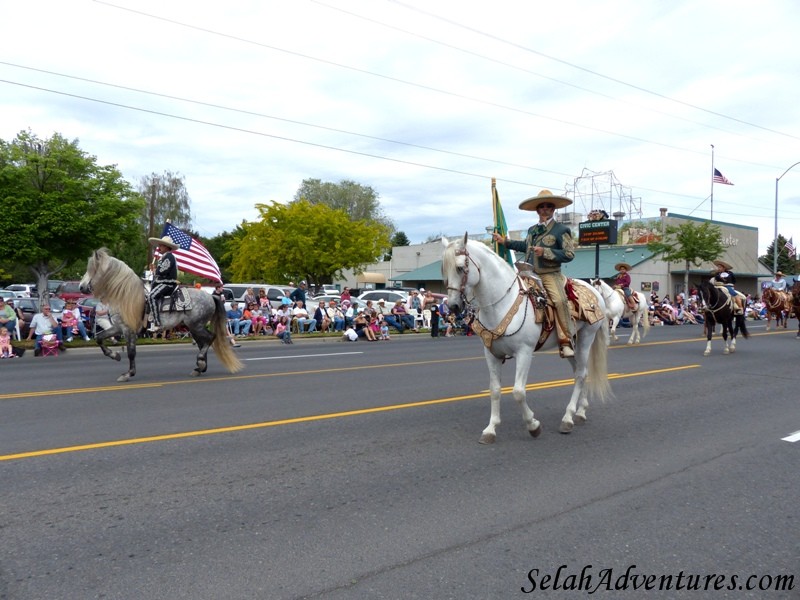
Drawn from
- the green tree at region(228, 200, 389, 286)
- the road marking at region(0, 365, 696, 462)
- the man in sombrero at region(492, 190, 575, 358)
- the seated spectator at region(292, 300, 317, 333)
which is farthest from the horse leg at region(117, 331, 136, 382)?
the green tree at region(228, 200, 389, 286)

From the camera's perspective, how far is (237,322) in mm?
21297

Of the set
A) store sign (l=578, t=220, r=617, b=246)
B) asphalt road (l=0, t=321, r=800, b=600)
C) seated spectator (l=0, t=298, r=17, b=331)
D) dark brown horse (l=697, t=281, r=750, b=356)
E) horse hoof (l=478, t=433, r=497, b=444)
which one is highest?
store sign (l=578, t=220, r=617, b=246)

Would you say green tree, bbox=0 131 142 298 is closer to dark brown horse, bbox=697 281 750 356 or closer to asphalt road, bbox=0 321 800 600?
asphalt road, bbox=0 321 800 600

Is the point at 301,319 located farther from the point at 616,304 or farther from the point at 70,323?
the point at 616,304

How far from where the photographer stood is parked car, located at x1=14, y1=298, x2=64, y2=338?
1938 cm

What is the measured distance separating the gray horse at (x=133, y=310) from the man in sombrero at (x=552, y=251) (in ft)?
21.7

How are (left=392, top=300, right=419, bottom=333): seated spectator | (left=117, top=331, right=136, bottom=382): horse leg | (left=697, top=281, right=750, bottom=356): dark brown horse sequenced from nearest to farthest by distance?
(left=117, top=331, right=136, bottom=382): horse leg < (left=697, top=281, right=750, bottom=356): dark brown horse < (left=392, top=300, right=419, bottom=333): seated spectator

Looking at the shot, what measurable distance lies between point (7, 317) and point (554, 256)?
51.7ft

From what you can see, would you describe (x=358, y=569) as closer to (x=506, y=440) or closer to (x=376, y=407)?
(x=506, y=440)

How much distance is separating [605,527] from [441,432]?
274 centimetres

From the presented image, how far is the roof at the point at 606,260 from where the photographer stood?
42.6m

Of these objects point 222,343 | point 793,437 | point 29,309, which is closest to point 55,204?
point 29,309

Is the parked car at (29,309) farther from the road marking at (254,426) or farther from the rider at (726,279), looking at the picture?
the rider at (726,279)

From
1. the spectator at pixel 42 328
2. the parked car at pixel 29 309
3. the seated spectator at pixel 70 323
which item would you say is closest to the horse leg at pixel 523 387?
the spectator at pixel 42 328
